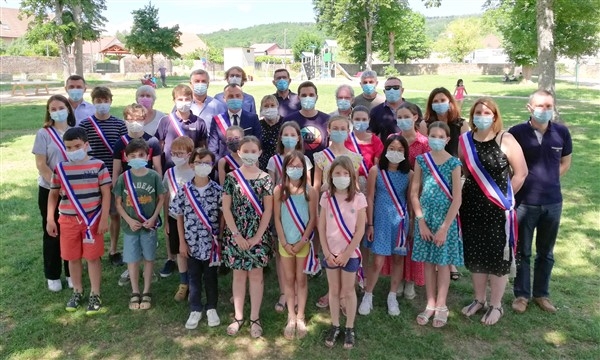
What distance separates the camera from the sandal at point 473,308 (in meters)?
4.28

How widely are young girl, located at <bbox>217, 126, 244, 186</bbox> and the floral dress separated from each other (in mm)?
467

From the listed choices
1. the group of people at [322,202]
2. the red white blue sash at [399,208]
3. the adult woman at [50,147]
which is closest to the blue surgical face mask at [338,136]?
the group of people at [322,202]

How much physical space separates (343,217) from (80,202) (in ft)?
7.56

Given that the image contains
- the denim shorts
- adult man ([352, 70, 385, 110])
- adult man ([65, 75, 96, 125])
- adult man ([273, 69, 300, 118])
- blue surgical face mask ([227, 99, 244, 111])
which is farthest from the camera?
adult man ([273, 69, 300, 118])

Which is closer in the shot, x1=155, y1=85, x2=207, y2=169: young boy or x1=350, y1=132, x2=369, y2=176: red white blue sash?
x1=350, y1=132, x2=369, y2=176: red white blue sash

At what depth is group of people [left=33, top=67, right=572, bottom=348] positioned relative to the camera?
3859 mm

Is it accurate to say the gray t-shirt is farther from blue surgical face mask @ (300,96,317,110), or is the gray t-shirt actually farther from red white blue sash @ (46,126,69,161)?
blue surgical face mask @ (300,96,317,110)

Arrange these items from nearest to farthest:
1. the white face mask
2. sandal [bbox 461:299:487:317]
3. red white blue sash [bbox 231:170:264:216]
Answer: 1. the white face mask
2. red white blue sash [bbox 231:170:264:216]
3. sandal [bbox 461:299:487:317]

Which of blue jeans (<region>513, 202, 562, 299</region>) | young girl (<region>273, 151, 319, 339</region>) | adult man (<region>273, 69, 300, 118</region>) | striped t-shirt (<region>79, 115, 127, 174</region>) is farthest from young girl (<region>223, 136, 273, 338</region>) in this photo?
blue jeans (<region>513, 202, 562, 299</region>)

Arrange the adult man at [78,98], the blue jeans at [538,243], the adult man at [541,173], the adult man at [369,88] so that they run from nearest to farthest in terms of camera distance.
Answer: the adult man at [541,173] < the blue jeans at [538,243] < the adult man at [78,98] < the adult man at [369,88]

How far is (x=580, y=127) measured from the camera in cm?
1393

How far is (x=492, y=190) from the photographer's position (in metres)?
3.91

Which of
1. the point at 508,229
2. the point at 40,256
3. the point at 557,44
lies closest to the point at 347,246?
the point at 508,229

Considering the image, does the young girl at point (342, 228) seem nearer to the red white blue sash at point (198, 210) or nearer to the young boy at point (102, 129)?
the red white blue sash at point (198, 210)
